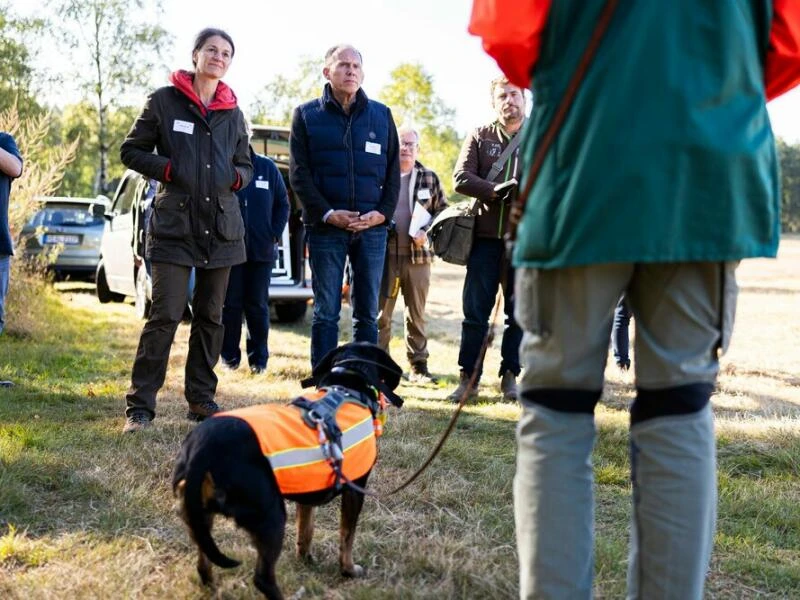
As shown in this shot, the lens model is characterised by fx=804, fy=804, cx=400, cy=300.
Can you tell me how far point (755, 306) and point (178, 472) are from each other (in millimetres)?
12011

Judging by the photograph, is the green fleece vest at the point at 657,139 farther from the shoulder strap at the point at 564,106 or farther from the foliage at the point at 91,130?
the foliage at the point at 91,130

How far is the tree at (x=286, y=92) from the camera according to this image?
42.2 m

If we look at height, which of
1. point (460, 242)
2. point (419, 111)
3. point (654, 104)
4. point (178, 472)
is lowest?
point (178, 472)

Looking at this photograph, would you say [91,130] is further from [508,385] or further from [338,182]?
[508,385]

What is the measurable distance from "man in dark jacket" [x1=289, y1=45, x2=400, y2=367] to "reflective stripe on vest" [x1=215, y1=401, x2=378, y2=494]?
249 cm

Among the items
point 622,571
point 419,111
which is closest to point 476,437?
point 622,571

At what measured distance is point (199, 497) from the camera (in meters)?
2.19

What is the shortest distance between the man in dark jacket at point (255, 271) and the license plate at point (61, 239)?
7.47 metres

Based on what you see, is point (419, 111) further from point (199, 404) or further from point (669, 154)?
point (669, 154)

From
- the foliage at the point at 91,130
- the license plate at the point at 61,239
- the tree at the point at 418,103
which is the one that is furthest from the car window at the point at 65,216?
the tree at the point at 418,103

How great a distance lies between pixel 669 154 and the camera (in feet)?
5.57

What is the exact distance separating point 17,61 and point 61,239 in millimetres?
19163

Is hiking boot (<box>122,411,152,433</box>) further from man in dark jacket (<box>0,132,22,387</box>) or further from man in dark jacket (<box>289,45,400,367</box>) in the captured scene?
man in dark jacket (<box>0,132,22,387</box>)

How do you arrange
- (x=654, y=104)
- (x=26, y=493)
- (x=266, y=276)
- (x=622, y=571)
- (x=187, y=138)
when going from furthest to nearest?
(x=266, y=276)
(x=187, y=138)
(x=26, y=493)
(x=622, y=571)
(x=654, y=104)
